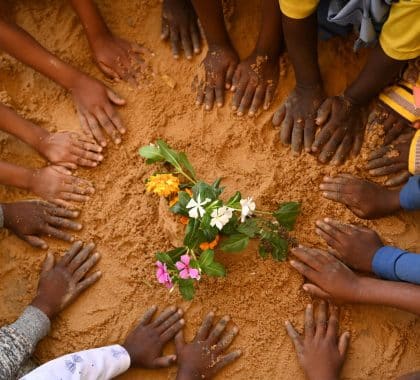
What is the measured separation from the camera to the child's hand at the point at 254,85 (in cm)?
250

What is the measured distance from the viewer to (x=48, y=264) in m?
2.41

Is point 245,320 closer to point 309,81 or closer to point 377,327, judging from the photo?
point 377,327

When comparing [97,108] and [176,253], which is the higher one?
[97,108]

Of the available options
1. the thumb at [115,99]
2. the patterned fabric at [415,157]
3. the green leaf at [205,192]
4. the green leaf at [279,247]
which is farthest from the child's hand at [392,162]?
the thumb at [115,99]

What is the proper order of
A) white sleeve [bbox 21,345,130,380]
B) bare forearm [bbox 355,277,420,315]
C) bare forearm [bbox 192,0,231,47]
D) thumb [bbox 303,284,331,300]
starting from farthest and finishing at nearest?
bare forearm [bbox 192,0,231,47], thumb [bbox 303,284,331,300], bare forearm [bbox 355,277,420,315], white sleeve [bbox 21,345,130,380]

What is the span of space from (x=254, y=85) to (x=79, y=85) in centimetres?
70

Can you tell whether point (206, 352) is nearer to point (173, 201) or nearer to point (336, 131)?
point (173, 201)

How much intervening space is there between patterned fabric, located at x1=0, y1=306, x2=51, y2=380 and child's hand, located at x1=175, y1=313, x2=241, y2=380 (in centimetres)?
50

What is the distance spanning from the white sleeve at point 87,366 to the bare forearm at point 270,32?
126 cm

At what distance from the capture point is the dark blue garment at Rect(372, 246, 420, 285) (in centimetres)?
218

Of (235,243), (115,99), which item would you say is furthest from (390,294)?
(115,99)

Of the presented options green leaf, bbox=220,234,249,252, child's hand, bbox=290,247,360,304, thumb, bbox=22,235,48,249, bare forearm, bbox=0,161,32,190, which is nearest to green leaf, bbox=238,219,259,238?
green leaf, bbox=220,234,249,252

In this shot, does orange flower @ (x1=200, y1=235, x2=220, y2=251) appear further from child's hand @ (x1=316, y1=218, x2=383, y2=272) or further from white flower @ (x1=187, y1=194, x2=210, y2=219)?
child's hand @ (x1=316, y1=218, x2=383, y2=272)

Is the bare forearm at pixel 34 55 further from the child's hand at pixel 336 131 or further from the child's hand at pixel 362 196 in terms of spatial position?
A: the child's hand at pixel 362 196
